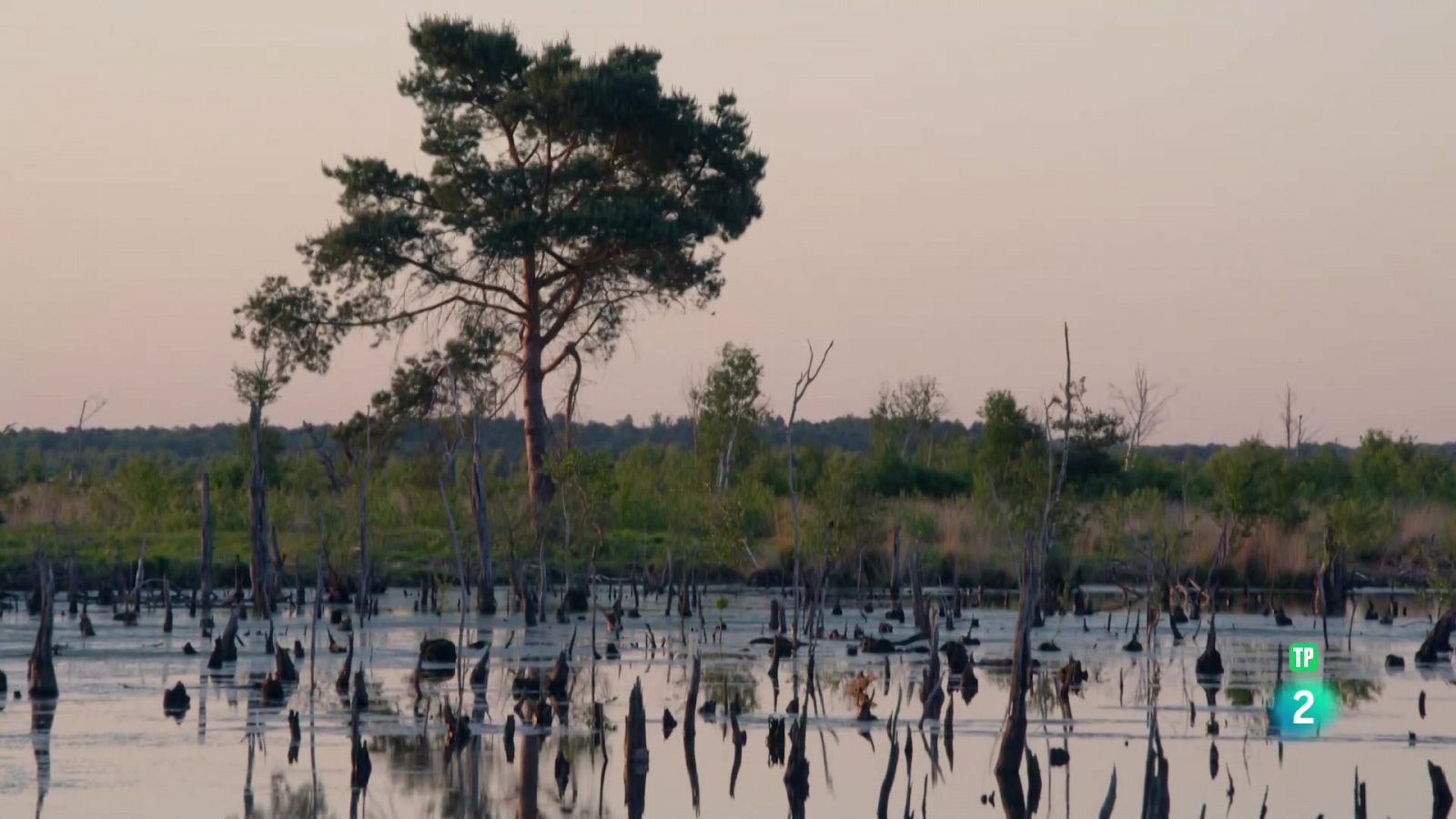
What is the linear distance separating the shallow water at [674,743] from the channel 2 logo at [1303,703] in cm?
19

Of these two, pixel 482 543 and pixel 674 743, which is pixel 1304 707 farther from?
pixel 482 543

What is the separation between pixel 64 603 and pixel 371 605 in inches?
211

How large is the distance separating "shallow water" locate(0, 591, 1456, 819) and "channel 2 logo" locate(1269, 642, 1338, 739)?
186mm

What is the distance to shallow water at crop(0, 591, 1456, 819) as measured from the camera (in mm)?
13180

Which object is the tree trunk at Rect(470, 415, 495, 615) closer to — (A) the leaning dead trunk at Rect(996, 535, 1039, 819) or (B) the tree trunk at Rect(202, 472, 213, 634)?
(B) the tree trunk at Rect(202, 472, 213, 634)

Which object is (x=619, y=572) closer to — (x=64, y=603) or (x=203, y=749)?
(x=64, y=603)

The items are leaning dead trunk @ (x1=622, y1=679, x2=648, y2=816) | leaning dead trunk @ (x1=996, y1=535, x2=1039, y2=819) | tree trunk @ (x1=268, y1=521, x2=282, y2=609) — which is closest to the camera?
leaning dead trunk @ (x1=996, y1=535, x2=1039, y2=819)

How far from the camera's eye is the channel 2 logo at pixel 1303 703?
1681 cm

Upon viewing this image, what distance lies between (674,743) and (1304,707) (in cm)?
594

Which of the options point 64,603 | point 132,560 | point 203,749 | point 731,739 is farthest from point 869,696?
point 132,560

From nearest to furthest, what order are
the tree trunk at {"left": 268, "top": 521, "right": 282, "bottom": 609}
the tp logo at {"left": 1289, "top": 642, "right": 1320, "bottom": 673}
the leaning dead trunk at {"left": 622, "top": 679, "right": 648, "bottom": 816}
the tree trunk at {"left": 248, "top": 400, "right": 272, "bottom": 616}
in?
the leaning dead trunk at {"left": 622, "top": 679, "right": 648, "bottom": 816}, the tp logo at {"left": 1289, "top": 642, "right": 1320, "bottom": 673}, the tree trunk at {"left": 248, "top": 400, "right": 272, "bottom": 616}, the tree trunk at {"left": 268, "top": 521, "right": 282, "bottom": 609}

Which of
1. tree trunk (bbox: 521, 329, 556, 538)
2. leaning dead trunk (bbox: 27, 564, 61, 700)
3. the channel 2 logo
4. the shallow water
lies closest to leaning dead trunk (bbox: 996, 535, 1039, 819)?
the shallow water

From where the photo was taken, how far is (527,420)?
35625mm

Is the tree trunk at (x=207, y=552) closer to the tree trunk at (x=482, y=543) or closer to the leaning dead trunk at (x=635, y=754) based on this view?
the tree trunk at (x=482, y=543)
